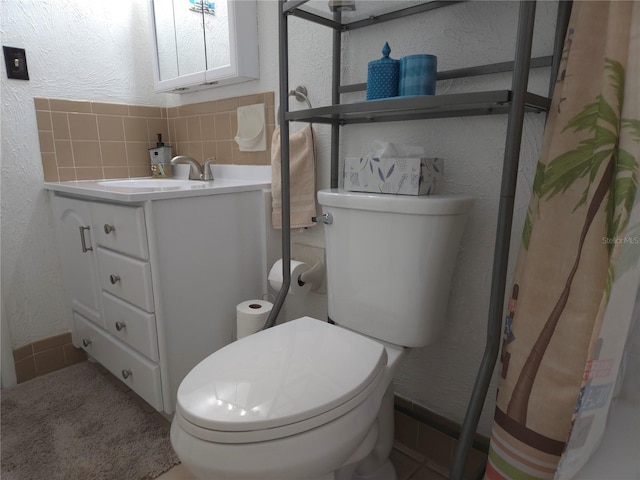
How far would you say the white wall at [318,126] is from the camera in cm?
95

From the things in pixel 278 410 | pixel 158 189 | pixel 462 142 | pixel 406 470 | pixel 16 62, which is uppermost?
pixel 16 62

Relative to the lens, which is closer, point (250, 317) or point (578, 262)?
point (578, 262)

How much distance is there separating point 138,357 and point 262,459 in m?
0.75

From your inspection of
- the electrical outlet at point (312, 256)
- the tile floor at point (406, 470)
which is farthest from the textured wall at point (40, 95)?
the electrical outlet at point (312, 256)

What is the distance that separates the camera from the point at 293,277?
4.16 ft

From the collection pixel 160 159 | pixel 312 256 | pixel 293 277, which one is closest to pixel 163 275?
pixel 293 277

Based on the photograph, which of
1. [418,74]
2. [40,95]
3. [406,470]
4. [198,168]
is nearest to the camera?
[418,74]

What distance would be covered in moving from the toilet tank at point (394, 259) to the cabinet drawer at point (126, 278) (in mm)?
538

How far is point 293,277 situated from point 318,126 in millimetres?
493

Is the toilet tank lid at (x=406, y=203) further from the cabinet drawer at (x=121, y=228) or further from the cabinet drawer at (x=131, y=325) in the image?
the cabinet drawer at (x=131, y=325)

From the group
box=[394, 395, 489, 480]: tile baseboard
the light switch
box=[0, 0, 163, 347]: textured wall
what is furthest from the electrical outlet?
the light switch

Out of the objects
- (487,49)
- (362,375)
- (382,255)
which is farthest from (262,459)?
(487,49)

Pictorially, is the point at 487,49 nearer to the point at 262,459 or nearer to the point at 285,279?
the point at 285,279

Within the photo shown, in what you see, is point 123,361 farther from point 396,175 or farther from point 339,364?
point 396,175
